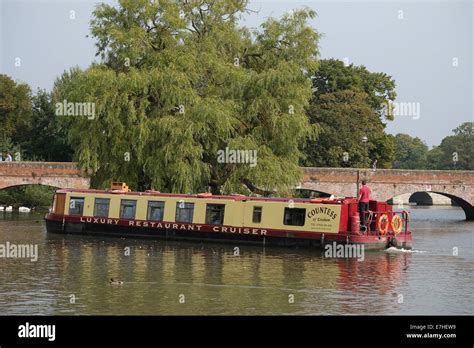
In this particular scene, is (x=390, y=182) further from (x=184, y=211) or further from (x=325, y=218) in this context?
(x=325, y=218)

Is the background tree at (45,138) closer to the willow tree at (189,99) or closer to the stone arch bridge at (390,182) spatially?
the stone arch bridge at (390,182)

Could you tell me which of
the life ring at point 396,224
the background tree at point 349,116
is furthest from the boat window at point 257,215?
the background tree at point 349,116

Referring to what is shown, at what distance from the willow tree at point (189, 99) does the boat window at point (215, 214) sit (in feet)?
9.89

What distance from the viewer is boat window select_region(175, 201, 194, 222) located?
3472cm

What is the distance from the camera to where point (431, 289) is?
22969 millimetres

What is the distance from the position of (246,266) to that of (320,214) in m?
5.47

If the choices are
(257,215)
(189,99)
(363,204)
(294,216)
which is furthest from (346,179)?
(363,204)

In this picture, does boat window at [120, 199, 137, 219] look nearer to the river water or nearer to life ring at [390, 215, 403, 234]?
the river water

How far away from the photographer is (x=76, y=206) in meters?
37.5

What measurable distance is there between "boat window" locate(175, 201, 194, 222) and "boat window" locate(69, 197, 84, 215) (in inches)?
187

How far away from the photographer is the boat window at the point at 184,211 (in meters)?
34.7
